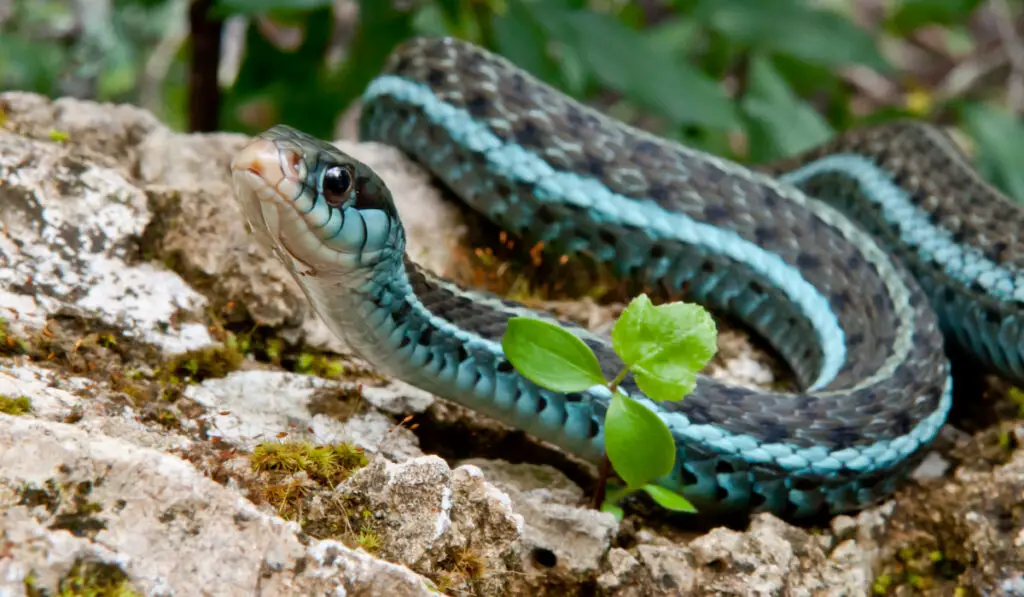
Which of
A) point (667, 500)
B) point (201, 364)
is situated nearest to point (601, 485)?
point (667, 500)

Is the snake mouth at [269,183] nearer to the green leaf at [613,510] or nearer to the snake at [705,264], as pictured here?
the snake at [705,264]

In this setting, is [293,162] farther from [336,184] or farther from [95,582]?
[95,582]

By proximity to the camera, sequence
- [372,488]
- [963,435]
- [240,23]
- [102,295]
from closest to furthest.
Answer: [372,488]
[102,295]
[963,435]
[240,23]

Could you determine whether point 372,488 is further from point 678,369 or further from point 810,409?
point 810,409

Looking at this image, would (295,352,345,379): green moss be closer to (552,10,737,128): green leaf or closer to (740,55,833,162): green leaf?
(552,10,737,128): green leaf

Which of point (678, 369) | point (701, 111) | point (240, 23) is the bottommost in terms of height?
point (240, 23)

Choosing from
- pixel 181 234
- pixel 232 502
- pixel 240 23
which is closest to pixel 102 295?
pixel 181 234

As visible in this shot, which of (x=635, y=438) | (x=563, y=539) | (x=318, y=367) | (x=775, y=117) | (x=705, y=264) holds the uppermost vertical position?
(x=775, y=117)

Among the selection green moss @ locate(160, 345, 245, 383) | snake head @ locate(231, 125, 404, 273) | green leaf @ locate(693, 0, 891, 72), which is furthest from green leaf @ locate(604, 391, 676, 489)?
green leaf @ locate(693, 0, 891, 72)
